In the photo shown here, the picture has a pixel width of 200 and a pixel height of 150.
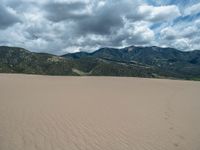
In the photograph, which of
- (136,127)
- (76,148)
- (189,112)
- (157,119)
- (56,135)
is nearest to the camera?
(76,148)

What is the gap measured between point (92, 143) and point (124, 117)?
3785mm

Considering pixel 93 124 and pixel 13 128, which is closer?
pixel 13 128

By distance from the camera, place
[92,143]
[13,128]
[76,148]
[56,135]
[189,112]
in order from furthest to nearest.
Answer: [189,112] < [13,128] < [56,135] < [92,143] < [76,148]

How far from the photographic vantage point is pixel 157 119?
33.3 feet

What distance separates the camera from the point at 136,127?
8.72 metres

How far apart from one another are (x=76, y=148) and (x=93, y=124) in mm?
2558

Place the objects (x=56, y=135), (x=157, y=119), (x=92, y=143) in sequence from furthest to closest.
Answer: (x=157, y=119), (x=56, y=135), (x=92, y=143)

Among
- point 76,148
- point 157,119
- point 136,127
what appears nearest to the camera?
point 76,148

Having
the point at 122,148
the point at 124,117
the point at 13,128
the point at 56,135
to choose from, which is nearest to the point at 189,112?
the point at 124,117

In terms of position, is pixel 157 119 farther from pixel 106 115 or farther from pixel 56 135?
pixel 56 135

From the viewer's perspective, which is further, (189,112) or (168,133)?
(189,112)

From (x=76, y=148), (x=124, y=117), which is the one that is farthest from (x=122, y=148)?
(x=124, y=117)

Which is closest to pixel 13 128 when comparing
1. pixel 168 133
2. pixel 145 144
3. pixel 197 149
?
pixel 145 144

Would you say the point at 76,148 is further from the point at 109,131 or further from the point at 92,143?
the point at 109,131
